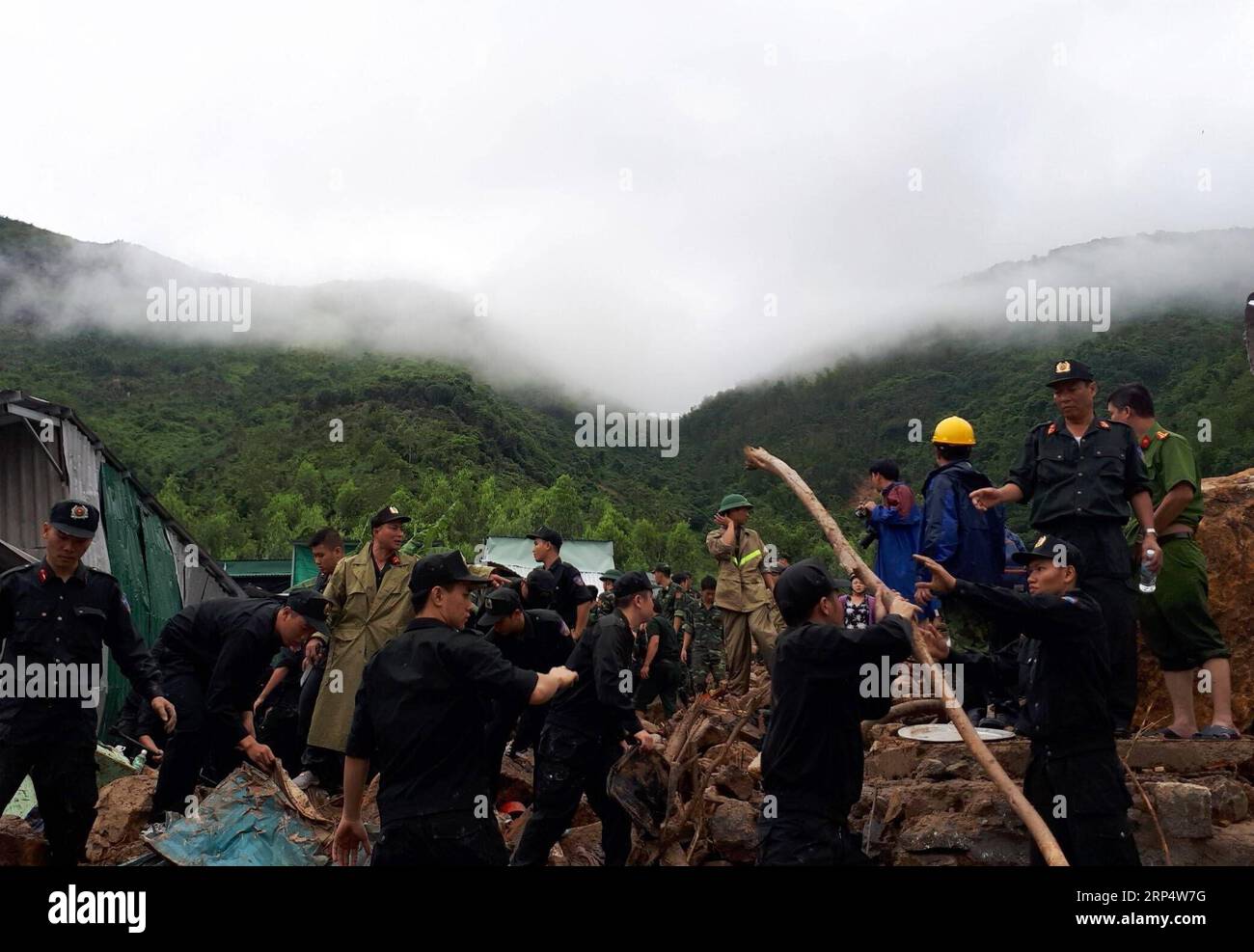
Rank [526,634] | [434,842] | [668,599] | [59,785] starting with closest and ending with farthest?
[434,842] < [59,785] < [526,634] < [668,599]

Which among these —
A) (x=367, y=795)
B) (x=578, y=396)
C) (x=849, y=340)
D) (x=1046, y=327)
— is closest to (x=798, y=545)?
(x=367, y=795)

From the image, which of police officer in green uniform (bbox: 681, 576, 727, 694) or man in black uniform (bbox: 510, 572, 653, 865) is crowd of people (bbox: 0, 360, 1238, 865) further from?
police officer in green uniform (bbox: 681, 576, 727, 694)

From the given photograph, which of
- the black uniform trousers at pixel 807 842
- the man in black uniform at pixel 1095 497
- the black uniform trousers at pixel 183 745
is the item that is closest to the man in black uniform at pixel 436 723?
the black uniform trousers at pixel 807 842

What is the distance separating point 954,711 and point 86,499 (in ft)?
35.7

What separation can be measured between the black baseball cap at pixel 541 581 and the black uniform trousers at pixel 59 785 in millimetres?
3149

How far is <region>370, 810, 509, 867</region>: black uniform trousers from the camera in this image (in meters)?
4.38

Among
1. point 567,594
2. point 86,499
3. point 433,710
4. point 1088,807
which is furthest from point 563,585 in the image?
point 86,499

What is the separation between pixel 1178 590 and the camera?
604 centimetres

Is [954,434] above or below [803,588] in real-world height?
above

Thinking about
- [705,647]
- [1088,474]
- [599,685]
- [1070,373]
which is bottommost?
[705,647]

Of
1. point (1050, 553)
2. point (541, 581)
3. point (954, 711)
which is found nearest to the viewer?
point (1050, 553)

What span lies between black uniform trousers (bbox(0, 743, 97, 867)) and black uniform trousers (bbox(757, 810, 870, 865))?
12.4ft

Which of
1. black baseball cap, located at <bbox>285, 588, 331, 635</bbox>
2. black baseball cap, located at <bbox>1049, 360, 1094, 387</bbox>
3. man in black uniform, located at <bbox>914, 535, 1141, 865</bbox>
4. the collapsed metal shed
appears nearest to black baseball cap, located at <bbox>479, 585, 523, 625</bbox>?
black baseball cap, located at <bbox>285, 588, 331, 635</bbox>

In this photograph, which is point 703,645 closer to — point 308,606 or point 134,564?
point 134,564
